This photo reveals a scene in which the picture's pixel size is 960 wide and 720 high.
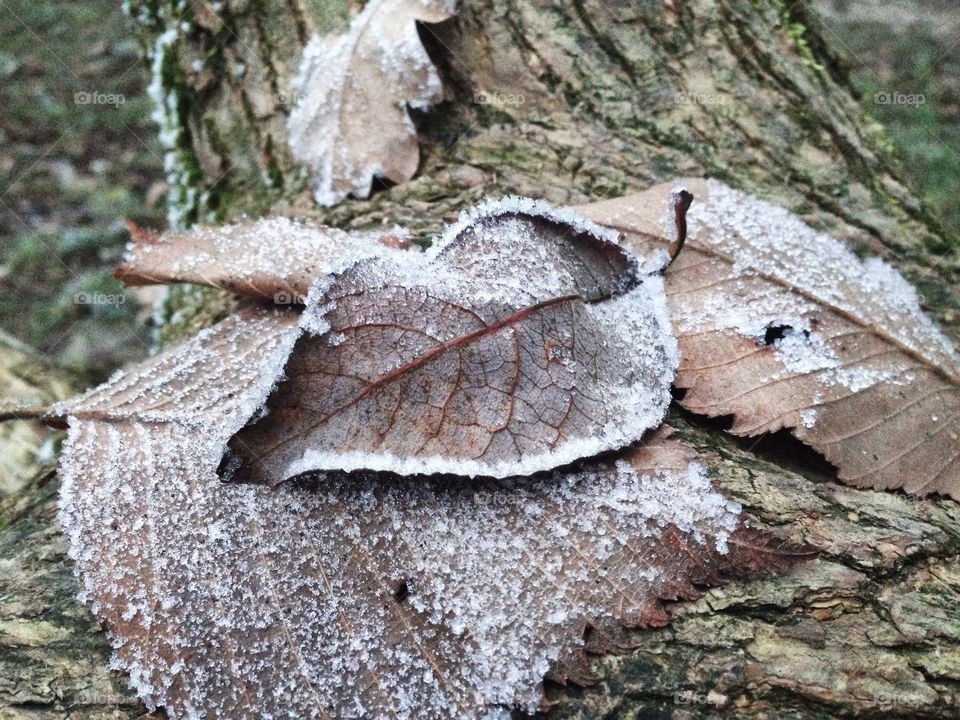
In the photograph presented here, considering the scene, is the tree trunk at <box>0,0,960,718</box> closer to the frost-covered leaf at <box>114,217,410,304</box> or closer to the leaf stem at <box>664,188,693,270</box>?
the frost-covered leaf at <box>114,217,410,304</box>

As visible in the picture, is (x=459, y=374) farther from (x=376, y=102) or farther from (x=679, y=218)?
(x=376, y=102)

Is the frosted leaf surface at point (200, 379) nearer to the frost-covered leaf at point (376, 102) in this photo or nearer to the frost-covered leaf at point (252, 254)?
the frost-covered leaf at point (252, 254)

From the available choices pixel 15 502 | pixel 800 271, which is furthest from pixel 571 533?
pixel 15 502

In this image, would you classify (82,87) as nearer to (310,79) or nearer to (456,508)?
(310,79)

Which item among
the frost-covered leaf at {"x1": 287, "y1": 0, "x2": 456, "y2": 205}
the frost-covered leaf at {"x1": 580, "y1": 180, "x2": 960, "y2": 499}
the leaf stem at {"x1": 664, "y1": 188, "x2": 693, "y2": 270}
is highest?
the frost-covered leaf at {"x1": 287, "y1": 0, "x2": 456, "y2": 205}

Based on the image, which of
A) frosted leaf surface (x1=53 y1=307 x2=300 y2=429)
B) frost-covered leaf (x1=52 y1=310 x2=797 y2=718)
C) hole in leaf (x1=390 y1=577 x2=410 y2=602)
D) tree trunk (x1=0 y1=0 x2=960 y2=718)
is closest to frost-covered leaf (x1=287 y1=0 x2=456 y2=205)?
tree trunk (x1=0 y1=0 x2=960 y2=718)
